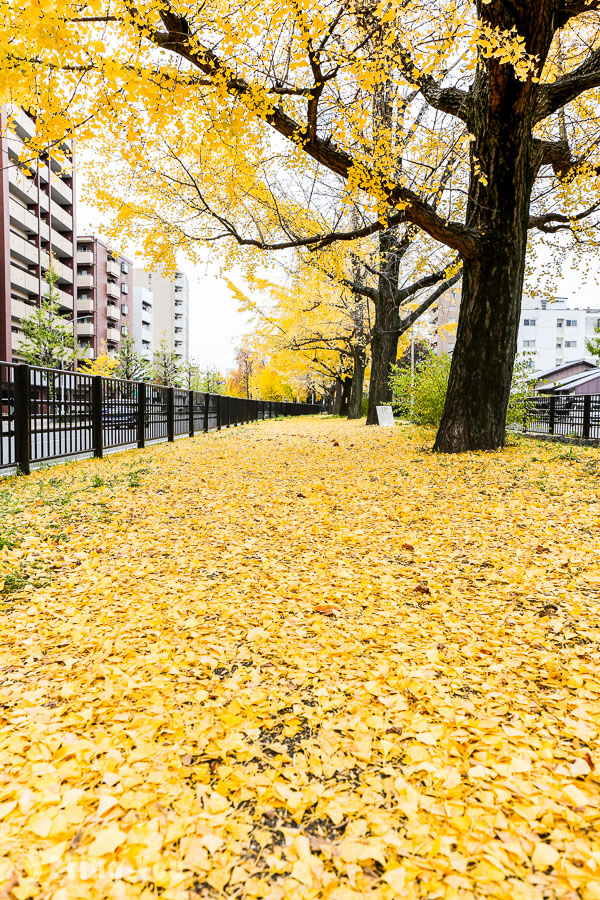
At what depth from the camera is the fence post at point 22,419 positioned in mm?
6234

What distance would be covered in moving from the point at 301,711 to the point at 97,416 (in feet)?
24.7

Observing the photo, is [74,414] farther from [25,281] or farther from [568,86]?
[25,281]

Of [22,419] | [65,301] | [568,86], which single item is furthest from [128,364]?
[568,86]

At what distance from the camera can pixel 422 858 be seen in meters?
1.25

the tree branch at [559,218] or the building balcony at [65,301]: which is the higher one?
the building balcony at [65,301]

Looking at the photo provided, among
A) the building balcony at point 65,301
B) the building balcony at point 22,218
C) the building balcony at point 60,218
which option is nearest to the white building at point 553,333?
the building balcony at point 65,301

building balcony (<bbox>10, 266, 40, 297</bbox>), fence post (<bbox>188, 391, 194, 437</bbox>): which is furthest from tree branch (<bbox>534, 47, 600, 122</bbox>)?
building balcony (<bbox>10, 266, 40, 297</bbox>)

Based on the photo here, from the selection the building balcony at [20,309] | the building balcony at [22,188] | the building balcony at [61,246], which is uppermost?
the building balcony at [22,188]

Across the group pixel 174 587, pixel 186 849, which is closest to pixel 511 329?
pixel 174 587

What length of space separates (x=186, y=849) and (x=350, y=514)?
3.61 meters

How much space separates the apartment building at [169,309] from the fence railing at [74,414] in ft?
233

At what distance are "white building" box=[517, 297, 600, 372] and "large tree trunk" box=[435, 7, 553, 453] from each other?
5520 cm

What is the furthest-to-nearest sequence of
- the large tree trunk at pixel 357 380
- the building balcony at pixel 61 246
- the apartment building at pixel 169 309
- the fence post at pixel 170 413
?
the apartment building at pixel 169 309 → the building balcony at pixel 61 246 → the large tree trunk at pixel 357 380 → the fence post at pixel 170 413

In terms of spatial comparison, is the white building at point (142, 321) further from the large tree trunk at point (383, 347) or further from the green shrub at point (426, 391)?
the green shrub at point (426, 391)
